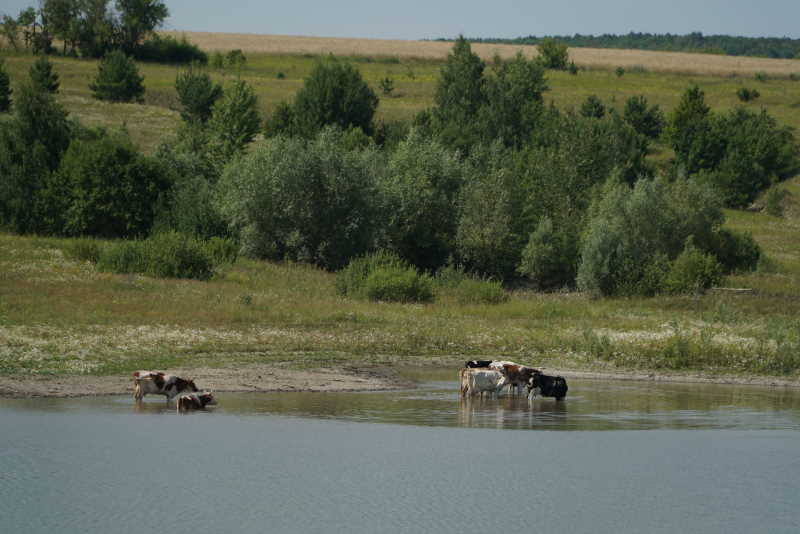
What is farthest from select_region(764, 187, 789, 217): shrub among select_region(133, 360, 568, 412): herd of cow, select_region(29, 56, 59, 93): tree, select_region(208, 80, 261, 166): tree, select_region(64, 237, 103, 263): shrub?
select_region(133, 360, 568, 412): herd of cow

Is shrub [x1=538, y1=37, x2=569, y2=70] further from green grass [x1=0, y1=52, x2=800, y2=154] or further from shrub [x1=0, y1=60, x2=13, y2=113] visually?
shrub [x1=0, y1=60, x2=13, y2=113]

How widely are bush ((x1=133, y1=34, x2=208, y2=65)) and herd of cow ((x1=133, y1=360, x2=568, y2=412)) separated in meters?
126

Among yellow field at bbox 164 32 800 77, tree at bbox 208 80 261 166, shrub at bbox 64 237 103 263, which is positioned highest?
yellow field at bbox 164 32 800 77

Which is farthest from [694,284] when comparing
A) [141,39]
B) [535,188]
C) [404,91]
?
[141,39]

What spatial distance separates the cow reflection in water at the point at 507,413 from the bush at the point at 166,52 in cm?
12673

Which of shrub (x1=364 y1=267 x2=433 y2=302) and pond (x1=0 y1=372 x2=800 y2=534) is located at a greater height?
pond (x1=0 y1=372 x2=800 y2=534)

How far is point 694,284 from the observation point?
54031 mm

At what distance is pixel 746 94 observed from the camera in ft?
451

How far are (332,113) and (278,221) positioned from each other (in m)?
41.1

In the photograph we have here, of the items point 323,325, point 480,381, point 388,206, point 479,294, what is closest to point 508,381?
point 480,381

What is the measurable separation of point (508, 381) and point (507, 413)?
2.71 metres

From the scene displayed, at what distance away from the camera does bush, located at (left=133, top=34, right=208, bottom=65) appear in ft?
487

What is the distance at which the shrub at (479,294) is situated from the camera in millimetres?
48531

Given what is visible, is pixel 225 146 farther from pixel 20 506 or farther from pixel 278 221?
pixel 20 506
